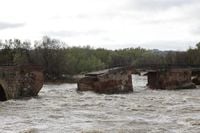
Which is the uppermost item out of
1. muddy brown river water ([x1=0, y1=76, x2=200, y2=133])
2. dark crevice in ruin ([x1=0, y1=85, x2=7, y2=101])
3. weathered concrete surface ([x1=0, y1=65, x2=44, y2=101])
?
weathered concrete surface ([x1=0, y1=65, x2=44, y2=101])

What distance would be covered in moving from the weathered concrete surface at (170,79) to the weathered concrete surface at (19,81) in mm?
21927

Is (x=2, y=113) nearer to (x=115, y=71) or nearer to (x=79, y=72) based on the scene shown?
(x=115, y=71)

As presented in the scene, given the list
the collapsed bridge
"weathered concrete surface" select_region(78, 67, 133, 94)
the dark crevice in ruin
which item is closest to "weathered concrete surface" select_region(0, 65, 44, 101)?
the dark crevice in ruin

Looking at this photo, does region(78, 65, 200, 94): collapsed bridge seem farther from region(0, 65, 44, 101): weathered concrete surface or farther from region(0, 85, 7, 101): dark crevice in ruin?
region(0, 85, 7, 101): dark crevice in ruin

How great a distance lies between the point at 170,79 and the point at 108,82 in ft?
41.1

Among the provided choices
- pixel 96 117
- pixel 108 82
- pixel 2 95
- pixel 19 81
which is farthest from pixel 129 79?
pixel 96 117

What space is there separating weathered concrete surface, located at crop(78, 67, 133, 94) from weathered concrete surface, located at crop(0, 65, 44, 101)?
948 cm

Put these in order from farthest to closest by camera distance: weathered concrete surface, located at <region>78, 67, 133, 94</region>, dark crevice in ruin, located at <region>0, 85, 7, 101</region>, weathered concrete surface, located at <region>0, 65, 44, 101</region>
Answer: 1. weathered concrete surface, located at <region>78, 67, 133, 94</region>
2. dark crevice in ruin, located at <region>0, 85, 7, 101</region>
3. weathered concrete surface, located at <region>0, 65, 44, 101</region>

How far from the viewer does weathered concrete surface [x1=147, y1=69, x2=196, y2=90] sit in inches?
2415

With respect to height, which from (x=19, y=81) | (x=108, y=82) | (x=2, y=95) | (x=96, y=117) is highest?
(x=19, y=81)

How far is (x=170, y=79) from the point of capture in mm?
61594

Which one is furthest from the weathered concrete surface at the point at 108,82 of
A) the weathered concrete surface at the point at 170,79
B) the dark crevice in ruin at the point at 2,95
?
the dark crevice in ruin at the point at 2,95

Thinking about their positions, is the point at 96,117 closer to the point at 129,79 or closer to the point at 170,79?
the point at 129,79

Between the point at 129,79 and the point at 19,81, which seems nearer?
the point at 19,81
